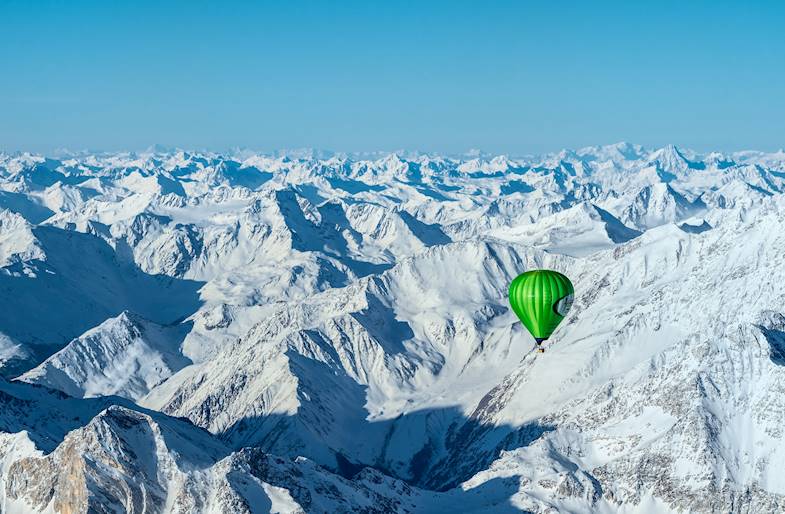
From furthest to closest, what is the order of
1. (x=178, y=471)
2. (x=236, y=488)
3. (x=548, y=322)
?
(x=548, y=322), (x=178, y=471), (x=236, y=488)

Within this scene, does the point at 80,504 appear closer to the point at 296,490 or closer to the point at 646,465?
the point at 296,490

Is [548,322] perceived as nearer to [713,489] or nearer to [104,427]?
[713,489]

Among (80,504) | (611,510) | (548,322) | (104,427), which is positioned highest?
(548,322)

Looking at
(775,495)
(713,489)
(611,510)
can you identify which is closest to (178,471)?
(611,510)

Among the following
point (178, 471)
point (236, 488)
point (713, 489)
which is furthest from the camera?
point (713, 489)

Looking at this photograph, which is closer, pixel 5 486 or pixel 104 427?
pixel 104 427

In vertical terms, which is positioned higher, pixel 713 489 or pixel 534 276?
pixel 534 276
